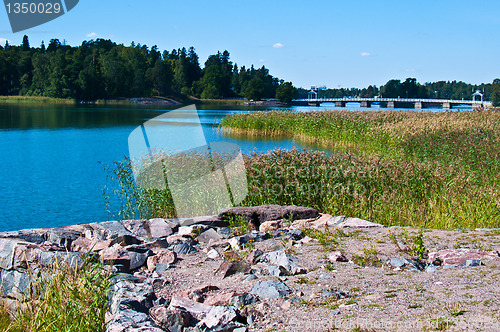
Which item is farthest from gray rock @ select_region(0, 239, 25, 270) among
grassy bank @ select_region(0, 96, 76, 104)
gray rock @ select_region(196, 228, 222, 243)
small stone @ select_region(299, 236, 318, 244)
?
grassy bank @ select_region(0, 96, 76, 104)

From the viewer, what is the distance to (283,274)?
496 cm

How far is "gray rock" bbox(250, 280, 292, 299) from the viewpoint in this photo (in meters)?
4.32

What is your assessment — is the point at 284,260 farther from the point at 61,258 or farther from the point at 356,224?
the point at 61,258

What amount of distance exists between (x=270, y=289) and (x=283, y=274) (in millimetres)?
604

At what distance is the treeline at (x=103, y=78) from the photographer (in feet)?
315

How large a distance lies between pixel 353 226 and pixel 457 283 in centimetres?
271

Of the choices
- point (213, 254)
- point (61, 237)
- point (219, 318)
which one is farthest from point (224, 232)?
point (219, 318)

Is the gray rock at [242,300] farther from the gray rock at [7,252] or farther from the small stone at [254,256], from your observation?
the gray rock at [7,252]

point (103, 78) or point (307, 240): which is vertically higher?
point (103, 78)

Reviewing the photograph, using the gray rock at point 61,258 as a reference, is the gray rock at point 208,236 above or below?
below

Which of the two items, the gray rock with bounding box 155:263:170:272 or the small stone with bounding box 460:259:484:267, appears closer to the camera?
the small stone with bounding box 460:259:484:267

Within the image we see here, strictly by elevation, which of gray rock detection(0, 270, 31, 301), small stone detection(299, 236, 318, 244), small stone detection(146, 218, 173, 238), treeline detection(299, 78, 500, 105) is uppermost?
treeline detection(299, 78, 500, 105)

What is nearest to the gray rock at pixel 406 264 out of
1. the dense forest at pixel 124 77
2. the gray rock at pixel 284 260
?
the gray rock at pixel 284 260

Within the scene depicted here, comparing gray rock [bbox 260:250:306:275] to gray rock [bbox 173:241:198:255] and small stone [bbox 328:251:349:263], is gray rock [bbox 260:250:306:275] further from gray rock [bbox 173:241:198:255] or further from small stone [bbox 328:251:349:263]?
gray rock [bbox 173:241:198:255]
